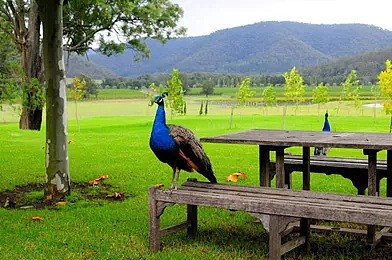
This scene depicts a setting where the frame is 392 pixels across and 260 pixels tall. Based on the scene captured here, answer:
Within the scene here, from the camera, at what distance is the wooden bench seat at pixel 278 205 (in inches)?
204

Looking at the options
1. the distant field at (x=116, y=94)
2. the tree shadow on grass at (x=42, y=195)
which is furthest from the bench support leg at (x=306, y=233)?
the distant field at (x=116, y=94)

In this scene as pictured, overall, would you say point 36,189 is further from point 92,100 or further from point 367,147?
point 92,100

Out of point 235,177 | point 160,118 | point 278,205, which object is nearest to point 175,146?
point 160,118

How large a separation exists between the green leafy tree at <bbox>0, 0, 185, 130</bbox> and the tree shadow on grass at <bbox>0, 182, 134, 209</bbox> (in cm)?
1471

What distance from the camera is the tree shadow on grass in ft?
29.4

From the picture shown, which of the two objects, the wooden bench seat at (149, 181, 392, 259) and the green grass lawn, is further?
the green grass lawn

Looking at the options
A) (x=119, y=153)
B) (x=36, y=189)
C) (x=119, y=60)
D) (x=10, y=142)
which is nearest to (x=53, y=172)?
(x=36, y=189)

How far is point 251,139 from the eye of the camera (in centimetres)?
662

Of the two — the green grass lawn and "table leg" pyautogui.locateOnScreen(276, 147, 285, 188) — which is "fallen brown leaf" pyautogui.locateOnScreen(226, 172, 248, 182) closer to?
the green grass lawn

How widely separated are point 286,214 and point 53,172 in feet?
15.5

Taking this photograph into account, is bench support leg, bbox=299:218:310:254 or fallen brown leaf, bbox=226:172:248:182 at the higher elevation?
bench support leg, bbox=299:218:310:254

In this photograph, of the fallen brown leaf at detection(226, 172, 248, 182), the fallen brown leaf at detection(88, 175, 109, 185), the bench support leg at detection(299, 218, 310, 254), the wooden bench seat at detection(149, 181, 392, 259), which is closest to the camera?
the wooden bench seat at detection(149, 181, 392, 259)

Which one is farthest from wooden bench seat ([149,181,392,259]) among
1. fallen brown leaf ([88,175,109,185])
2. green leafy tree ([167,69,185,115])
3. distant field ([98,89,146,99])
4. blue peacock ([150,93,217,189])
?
distant field ([98,89,146,99])

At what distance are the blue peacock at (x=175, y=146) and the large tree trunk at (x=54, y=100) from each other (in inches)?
122
